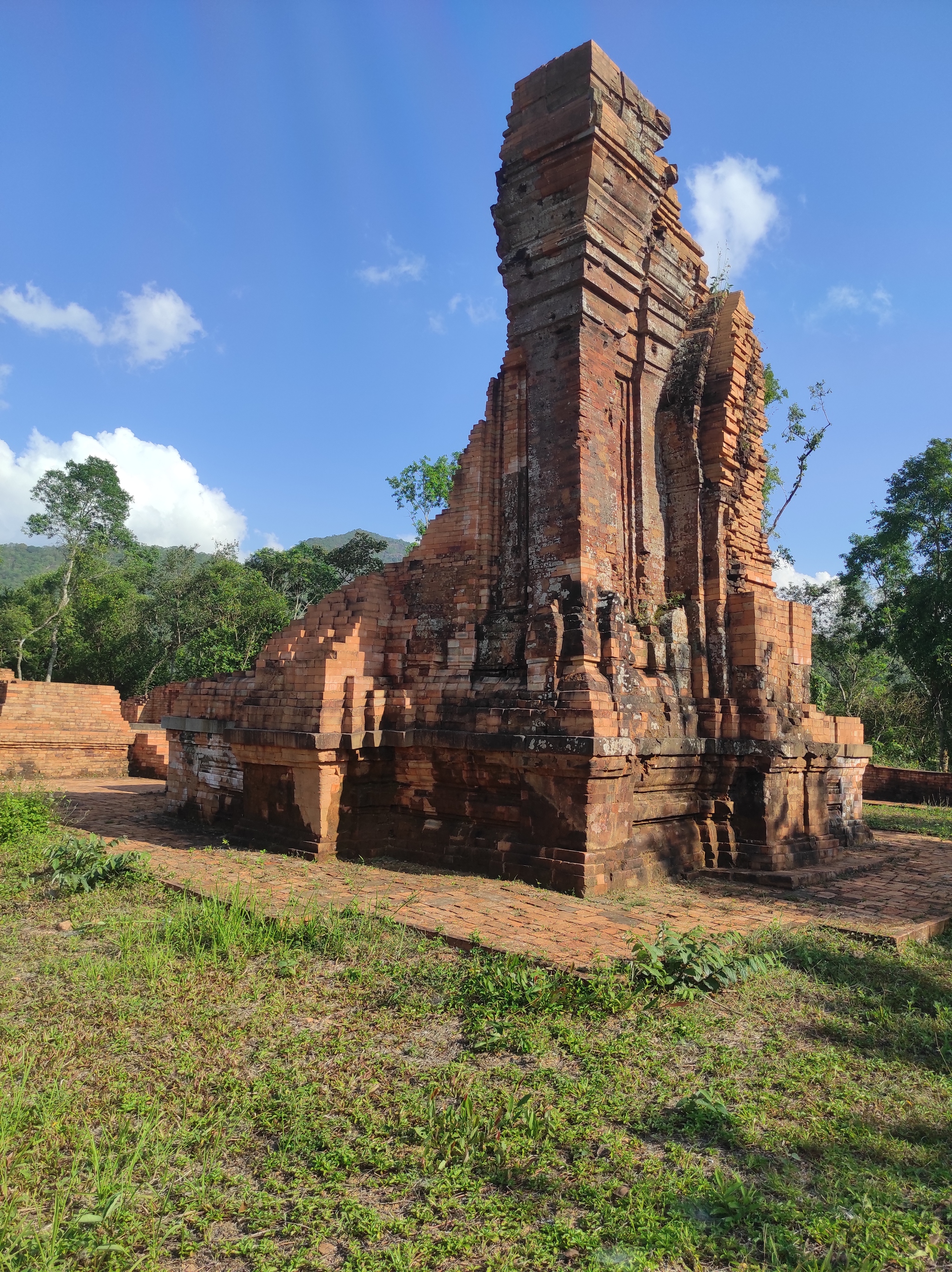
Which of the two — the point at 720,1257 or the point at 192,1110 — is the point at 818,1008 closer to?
the point at 720,1257

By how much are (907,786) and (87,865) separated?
16.5 metres

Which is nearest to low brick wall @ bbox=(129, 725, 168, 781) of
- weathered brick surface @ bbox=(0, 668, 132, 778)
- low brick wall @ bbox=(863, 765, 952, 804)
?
weathered brick surface @ bbox=(0, 668, 132, 778)

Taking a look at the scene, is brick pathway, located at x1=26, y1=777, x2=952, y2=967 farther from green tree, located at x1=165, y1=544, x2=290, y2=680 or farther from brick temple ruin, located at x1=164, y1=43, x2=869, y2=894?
green tree, located at x1=165, y1=544, x2=290, y2=680

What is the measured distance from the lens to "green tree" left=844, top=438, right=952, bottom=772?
18156mm

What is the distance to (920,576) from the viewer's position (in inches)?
766

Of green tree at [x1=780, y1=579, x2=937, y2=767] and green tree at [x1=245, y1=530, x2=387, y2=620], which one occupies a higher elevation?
green tree at [x1=245, y1=530, x2=387, y2=620]

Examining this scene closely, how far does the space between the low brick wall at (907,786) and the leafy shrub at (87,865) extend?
49.8ft

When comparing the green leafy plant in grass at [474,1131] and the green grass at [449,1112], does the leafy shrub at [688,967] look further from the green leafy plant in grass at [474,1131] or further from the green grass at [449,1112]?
the green leafy plant in grass at [474,1131]

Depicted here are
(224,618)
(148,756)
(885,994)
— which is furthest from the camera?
(224,618)

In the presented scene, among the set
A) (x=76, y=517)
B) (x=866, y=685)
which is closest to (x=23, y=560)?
(x=76, y=517)

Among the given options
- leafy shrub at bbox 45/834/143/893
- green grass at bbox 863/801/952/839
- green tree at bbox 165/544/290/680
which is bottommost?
green grass at bbox 863/801/952/839

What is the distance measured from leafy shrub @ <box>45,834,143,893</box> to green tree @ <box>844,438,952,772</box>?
1789 centimetres

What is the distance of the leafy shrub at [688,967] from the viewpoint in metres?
3.99

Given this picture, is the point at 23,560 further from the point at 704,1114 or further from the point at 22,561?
the point at 704,1114
